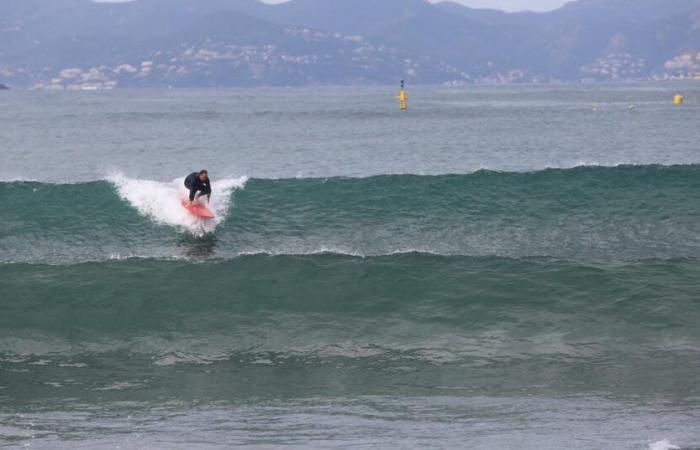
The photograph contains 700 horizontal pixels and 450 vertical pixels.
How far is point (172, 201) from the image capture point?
96.2 feet

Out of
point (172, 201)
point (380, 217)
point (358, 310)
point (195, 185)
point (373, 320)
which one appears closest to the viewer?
point (373, 320)

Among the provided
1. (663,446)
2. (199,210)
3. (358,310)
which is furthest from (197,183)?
(663,446)

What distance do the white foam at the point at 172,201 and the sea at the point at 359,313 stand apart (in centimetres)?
11

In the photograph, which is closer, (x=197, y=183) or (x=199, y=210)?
(x=197, y=183)

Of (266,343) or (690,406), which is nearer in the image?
(690,406)

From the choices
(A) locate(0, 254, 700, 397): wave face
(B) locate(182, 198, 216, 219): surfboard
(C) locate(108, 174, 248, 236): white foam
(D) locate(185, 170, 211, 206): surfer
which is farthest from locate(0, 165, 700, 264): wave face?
(A) locate(0, 254, 700, 397): wave face

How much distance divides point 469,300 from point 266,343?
484cm

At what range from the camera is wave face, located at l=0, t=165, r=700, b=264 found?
86.1 ft

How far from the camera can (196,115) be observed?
10300 centimetres

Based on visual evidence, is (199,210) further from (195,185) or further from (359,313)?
(359,313)

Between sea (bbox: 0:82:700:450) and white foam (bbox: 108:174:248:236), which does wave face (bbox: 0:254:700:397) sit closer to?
sea (bbox: 0:82:700:450)

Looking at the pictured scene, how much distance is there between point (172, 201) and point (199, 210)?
244 centimetres

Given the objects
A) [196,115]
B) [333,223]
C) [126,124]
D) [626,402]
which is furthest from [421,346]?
[196,115]

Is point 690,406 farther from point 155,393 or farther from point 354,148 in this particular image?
point 354,148
